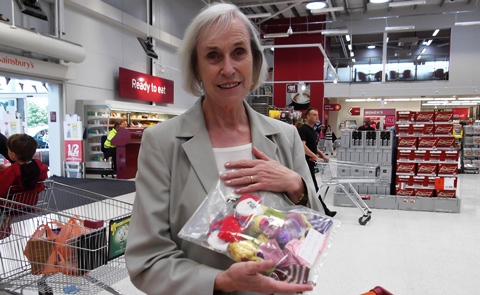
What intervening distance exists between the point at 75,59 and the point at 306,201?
9.36 meters

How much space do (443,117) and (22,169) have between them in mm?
6837

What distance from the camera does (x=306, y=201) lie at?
111 centimetres

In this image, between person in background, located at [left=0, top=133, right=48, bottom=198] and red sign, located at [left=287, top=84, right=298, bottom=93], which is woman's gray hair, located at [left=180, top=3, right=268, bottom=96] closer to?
person in background, located at [left=0, top=133, right=48, bottom=198]

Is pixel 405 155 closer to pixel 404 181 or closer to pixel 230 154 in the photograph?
Result: pixel 404 181

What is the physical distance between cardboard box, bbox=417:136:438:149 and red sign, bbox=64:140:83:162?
834 centimetres

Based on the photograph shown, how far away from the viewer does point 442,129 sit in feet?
21.6

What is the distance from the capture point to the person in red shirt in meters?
2.89

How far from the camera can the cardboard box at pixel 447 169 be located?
21.4 feet

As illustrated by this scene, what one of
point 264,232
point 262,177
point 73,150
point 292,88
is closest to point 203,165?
point 262,177

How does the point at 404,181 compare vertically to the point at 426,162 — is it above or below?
below

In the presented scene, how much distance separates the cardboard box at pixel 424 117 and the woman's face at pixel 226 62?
6576 millimetres

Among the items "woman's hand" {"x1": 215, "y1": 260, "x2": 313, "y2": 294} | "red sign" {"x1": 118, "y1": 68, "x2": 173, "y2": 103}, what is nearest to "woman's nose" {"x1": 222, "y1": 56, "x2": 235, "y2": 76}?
"woman's hand" {"x1": 215, "y1": 260, "x2": 313, "y2": 294}

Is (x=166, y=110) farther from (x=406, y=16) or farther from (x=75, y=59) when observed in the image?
(x=406, y=16)

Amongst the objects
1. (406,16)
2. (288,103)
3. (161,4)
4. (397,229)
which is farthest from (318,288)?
(406,16)
